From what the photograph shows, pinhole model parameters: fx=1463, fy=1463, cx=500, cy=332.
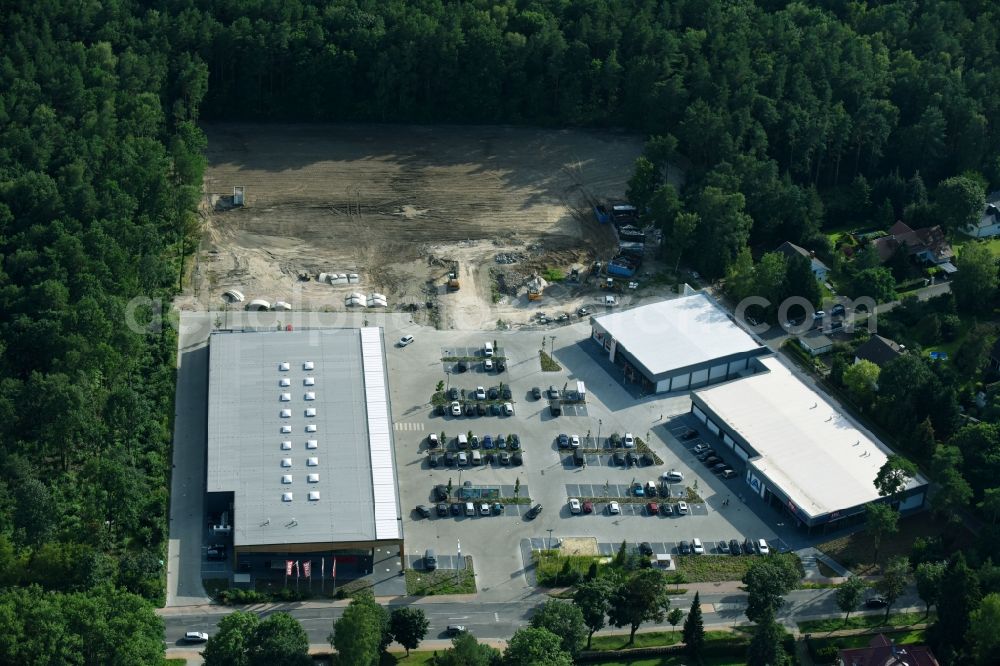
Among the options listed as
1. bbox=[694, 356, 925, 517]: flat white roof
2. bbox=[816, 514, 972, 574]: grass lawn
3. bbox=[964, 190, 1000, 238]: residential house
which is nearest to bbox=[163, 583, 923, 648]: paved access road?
bbox=[816, 514, 972, 574]: grass lawn

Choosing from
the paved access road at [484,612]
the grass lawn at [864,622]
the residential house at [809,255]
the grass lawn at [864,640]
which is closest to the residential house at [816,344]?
the residential house at [809,255]

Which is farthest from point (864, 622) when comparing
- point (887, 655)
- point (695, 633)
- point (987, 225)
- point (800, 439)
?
point (987, 225)

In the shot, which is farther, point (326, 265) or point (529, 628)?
point (326, 265)

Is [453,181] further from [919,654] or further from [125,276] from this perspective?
[919,654]

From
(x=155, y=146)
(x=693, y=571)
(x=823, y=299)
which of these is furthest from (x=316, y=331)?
(x=823, y=299)

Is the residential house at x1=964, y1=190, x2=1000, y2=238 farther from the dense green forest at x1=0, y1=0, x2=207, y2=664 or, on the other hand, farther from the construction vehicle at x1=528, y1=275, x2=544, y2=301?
the dense green forest at x1=0, y1=0, x2=207, y2=664

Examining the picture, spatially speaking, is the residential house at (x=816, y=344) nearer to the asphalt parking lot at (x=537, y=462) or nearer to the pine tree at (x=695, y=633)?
the asphalt parking lot at (x=537, y=462)

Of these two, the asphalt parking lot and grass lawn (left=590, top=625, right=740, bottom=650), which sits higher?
the asphalt parking lot
